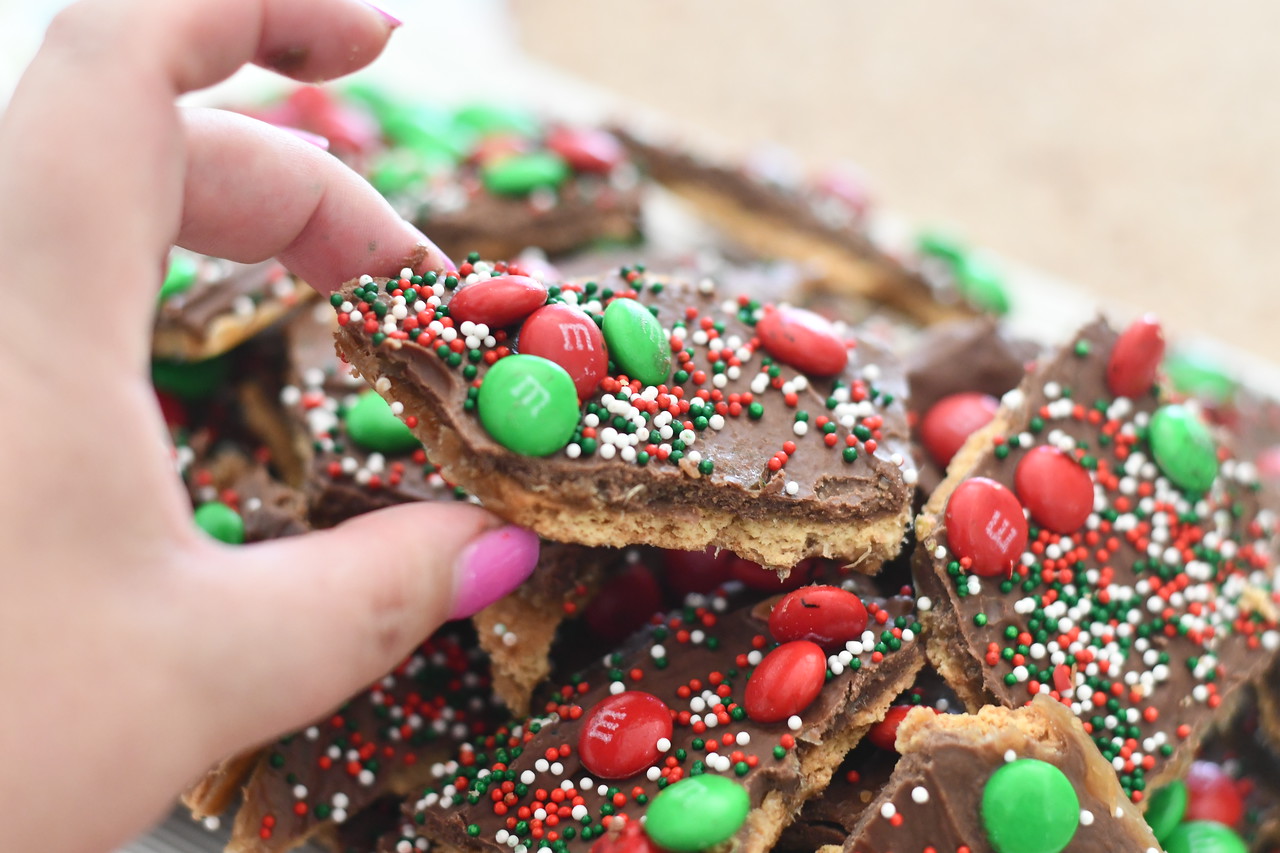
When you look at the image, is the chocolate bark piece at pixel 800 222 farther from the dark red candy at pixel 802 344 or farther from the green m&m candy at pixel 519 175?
the dark red candy at pixel 802 344

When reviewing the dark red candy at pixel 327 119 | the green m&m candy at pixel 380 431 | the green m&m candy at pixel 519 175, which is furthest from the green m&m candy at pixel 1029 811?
the dark red candy at pixel 327 119

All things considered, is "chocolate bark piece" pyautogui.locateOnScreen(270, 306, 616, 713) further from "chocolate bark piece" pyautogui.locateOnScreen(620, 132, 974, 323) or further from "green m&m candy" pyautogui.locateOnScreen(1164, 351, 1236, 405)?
"green m&m candy" pyautogui.locateOnScreen(1164, 351, 1236, 405)

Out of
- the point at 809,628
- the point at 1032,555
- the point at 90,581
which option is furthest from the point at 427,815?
the point at 1032,555

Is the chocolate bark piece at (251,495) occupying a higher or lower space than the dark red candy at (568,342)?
lower

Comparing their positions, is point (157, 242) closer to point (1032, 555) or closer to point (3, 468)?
point (3, 468)

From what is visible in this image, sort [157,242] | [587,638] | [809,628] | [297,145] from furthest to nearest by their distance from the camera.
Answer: [587,638] < [809,628] < [297,145] < [157,242]

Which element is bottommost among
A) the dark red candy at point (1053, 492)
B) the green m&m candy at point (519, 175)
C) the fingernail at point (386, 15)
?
the green m&m candy at point (519, 175)
